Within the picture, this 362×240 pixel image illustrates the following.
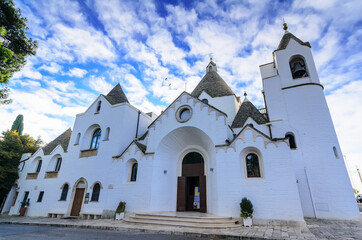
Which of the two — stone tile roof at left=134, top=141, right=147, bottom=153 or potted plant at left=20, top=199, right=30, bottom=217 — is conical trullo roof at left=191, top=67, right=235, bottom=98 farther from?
potted plant at left=20, top=199, right=30, bottom=217

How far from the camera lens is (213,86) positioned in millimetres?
21234

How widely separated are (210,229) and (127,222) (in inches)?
213

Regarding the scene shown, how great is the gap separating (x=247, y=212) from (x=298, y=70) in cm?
1291

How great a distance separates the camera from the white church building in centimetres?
1034

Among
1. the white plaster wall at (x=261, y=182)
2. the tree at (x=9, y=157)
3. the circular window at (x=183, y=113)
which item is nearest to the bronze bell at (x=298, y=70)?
the white plaster wall at (x=261, y=182)

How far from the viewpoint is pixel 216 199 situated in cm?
1115

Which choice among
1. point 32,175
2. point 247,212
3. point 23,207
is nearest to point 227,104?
point 247,212

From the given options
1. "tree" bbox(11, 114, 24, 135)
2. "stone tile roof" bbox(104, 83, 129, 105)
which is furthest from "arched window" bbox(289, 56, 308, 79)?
"tree" bbox(11, 114, 24, 135)

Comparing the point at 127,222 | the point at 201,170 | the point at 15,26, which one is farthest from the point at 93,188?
the point at 15,26

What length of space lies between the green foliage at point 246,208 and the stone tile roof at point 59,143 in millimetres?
18079

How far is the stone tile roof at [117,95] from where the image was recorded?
62.7 ft

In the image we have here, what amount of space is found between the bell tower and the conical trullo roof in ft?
14.8

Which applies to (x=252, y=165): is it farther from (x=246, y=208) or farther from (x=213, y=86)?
(x=213, y=86)

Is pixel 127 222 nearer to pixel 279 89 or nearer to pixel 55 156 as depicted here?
pixel 55 156
